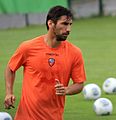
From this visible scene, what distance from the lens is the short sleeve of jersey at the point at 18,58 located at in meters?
7.18

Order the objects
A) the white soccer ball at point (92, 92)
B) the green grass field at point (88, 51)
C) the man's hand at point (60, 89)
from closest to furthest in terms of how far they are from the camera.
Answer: the man's hand at point (60, 89)
the green grass field at point (88, 51)
the white soccer ball at point (92, 92)

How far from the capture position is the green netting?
90.8ft

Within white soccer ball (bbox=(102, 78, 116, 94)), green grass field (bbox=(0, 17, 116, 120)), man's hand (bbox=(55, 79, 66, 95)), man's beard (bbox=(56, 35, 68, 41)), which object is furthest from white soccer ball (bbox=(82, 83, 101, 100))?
man's hand (bbox=(55, 79, 66, 95))

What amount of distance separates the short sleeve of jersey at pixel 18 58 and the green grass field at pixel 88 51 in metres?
4.26

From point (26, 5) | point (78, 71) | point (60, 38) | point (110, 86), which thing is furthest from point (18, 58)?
point (26, 5)

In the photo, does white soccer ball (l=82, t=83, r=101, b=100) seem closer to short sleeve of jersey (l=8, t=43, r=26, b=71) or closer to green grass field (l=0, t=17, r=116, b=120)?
green grass field (l=0, t=17, r=116, b=120)

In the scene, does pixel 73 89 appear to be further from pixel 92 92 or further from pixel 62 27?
pixel 92 92

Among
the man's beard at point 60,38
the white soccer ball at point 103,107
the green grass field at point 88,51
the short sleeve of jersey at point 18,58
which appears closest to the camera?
the man's beard at point 60,38

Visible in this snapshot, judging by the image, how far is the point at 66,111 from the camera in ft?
39.5

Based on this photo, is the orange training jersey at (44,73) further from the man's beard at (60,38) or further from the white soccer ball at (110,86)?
the white soccer ball at (110,86)

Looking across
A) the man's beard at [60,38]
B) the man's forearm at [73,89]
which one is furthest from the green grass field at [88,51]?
the man's beard at [60,38]

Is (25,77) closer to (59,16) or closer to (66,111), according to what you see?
(59,16)

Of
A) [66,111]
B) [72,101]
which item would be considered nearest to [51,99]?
[66,111]

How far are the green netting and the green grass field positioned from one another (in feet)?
3.10
